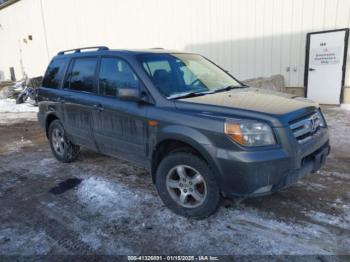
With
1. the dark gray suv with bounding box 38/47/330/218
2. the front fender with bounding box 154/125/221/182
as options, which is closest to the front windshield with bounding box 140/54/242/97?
the dark gray suv with bounding box 38/47/330/218

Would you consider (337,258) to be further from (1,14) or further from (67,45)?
(1,14)

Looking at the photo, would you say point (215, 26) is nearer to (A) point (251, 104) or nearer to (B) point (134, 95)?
(B) point (134, 95)

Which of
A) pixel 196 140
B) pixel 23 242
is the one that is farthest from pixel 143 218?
pixel 23 242

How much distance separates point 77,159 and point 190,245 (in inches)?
129

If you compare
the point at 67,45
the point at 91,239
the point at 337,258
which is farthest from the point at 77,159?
the point at 67,45

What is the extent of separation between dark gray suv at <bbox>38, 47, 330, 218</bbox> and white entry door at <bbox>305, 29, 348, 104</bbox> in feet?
20.7

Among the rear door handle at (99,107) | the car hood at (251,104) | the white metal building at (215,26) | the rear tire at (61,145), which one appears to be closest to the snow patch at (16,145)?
the rear tire at (61,145)

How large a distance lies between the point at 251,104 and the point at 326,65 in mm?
7666

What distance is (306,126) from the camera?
3221mm

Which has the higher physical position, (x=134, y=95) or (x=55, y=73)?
→ (x=55, y=73)

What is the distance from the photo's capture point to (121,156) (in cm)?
416

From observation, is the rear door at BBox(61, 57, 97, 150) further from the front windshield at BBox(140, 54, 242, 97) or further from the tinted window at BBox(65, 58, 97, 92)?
the front windshield at BBox(140, 54, 242, 97)

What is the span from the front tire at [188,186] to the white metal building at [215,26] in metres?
8.06

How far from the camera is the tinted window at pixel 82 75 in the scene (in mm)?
4451
